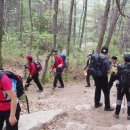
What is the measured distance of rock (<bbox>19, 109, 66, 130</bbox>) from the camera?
6574 mm

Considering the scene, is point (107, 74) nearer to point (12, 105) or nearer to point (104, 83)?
point (104, 83)

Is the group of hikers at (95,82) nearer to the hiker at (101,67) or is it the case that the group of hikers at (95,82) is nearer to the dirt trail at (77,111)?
the hiker at (101,67)

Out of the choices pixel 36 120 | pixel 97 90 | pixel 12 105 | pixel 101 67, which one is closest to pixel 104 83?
pixel 97 90

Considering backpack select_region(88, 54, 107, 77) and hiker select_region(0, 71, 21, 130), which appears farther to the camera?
backpack select_region(88, 54, 107, 77)

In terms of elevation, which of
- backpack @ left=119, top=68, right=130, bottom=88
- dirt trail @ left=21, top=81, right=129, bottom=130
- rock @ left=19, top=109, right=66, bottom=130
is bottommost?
dirt trail @ left=21, top=81, right=129, bottom=130

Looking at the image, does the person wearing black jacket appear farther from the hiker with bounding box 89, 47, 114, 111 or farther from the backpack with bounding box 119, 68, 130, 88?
the backpack with bounding box 119, 68, 130, 88

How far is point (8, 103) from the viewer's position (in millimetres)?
4445

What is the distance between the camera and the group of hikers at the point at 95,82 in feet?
14.1

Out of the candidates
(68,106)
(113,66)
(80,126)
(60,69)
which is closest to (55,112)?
(80,126)

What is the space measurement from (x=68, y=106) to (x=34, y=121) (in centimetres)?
329

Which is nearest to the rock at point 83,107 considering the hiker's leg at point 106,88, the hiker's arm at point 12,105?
the hiker's leg at point 106,88

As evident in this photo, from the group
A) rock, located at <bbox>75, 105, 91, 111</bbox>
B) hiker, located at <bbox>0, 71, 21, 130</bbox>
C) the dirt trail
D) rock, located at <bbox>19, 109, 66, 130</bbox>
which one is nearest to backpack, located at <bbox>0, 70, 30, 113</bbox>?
hiker, located at <bbox>0, 71, 21, 130</bbox>

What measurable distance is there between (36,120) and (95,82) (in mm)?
2941

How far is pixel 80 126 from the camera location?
23.3 ft
